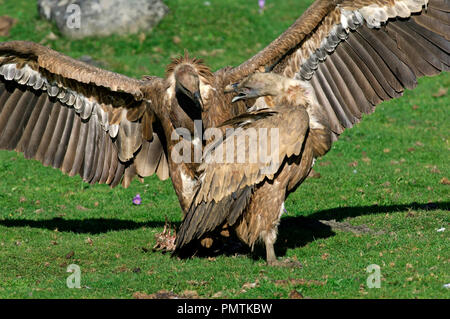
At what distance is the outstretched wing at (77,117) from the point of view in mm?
9164

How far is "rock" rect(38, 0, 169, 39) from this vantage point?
63.8ft

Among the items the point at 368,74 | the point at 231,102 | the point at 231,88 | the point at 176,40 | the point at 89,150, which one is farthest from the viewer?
the point at 176,40

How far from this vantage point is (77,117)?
10.0 meters

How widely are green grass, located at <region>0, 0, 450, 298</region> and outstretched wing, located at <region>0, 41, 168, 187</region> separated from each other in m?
1.01

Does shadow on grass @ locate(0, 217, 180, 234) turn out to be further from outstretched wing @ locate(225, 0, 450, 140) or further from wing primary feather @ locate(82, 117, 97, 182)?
outstretched wing @ locate(225, 0, 450, 140)

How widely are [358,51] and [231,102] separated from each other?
179cm

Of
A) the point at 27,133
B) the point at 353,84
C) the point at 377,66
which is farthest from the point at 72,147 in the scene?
the point at 377,66

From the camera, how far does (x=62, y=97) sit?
9758 millimetres

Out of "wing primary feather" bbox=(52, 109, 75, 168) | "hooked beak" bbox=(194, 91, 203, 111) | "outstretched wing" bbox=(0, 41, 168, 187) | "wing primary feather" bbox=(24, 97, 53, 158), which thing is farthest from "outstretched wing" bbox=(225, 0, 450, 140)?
"wing primary feather" bbox=(24, 97, 53, 158)

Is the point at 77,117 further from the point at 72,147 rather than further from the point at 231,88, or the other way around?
the point at 231,88

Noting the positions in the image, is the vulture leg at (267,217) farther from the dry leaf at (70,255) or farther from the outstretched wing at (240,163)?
the dry leaf at (70,255)

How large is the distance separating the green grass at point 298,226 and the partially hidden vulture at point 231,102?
2.51ft

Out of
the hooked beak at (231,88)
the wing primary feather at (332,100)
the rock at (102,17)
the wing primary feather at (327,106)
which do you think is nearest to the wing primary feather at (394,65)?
the wing primary feather at (332,100)

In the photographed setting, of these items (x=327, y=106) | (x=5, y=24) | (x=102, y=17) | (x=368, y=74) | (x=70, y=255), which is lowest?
(x=70, y=255)
